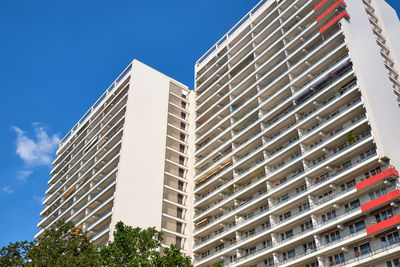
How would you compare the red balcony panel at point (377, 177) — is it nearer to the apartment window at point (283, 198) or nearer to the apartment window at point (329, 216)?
the apartment window at point (329, 216)

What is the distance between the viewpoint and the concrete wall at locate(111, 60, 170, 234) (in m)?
59.0

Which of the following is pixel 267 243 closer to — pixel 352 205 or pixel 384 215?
pixel 352 205

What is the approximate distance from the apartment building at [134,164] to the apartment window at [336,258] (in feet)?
80.0

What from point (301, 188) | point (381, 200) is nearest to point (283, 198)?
point (301, 188)

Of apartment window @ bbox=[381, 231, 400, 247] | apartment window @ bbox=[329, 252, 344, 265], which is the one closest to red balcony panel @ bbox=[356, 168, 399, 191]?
apartment window @ bbox=[381, 231, 400, 247]

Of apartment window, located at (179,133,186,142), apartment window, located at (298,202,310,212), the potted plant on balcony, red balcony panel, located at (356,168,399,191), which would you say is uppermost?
apartment window, located at (179,133,186,142)

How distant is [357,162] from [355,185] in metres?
2.41

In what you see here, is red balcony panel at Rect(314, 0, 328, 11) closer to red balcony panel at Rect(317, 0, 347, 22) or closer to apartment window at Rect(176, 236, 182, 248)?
red balcony panel at Rect(317, 0, 347, 22)

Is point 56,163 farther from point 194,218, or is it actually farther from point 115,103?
point 194,218

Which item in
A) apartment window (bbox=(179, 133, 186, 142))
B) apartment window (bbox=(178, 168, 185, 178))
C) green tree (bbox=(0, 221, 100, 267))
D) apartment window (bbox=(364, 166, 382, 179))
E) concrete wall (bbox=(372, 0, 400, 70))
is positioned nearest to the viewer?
green tree (bbox=(0, 221, 100, 267))

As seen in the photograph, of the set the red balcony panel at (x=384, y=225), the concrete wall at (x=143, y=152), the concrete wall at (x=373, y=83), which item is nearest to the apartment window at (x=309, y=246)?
the red balcony panel at (x=384, y=225)

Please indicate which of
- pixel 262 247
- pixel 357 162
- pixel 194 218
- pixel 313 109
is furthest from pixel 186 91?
pixel 357 162

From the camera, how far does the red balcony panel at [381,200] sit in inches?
1459

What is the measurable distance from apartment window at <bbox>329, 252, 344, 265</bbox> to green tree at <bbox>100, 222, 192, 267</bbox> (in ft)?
48.9
